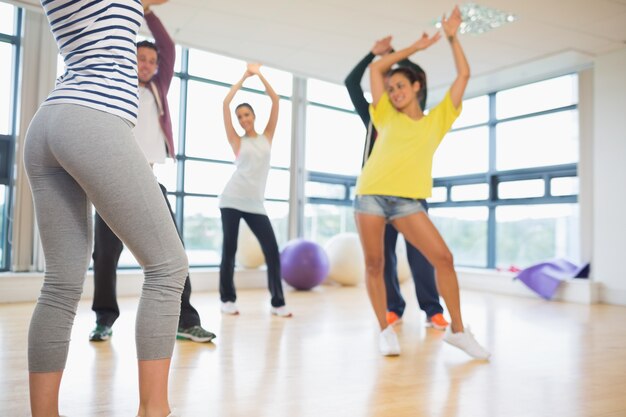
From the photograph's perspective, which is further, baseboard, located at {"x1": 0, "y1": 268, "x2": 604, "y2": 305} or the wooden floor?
baseboard, located at {"x1": 0, "y1": 268, "x2": 604, "y2": 305}

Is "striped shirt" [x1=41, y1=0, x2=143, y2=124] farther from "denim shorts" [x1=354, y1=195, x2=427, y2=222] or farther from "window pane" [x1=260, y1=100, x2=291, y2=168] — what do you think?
"window pane" [x1=260, y1=100, x2=291, y2=168]

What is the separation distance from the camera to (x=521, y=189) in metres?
5.82

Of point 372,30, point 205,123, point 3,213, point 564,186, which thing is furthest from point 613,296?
point 3,213

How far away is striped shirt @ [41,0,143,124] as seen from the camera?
1.09 meters

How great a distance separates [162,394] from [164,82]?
1.80 metres

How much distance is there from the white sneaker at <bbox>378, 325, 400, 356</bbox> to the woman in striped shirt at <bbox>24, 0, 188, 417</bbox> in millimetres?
1358

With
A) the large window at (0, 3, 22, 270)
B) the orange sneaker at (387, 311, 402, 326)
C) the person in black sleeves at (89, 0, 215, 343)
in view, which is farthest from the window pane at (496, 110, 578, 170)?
the large window at (0, 3, 22, 270)

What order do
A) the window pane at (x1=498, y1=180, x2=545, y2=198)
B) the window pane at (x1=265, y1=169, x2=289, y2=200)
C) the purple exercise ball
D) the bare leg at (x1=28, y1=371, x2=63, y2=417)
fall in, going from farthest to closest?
1. the window pane at (x1=265, y1=169, x2=289, y2=200)
2. the window pane at (x1=498, y1=180, x2=545, y2=198)
3. the purple exercise ball
4. the bare leg at (x1=28, y1=371, x2=63, y2=417)

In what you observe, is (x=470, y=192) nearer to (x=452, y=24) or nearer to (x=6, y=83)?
(x=452, y=24)

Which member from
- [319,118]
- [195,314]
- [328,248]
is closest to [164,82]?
[195,314]

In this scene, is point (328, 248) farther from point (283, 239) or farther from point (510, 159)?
point (510, 159)

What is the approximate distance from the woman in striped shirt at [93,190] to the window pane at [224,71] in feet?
14.3

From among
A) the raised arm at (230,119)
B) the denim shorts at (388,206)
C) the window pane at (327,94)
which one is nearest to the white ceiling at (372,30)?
the raised arm at (230,119)

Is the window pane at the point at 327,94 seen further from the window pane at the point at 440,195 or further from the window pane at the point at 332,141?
the window pane at the point at 440,195
